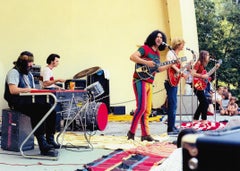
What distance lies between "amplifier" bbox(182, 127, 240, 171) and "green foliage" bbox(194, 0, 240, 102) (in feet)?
49.2

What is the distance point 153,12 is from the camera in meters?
10.7

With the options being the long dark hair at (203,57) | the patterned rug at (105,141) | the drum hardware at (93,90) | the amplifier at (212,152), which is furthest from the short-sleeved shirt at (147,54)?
the amplifier at (212,152)

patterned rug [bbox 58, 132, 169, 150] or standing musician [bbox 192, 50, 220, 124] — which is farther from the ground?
standing musician [bbox 192, 50, 220, 124]

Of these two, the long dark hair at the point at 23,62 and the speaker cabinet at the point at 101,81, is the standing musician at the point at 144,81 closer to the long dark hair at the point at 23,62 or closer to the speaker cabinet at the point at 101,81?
the long dark hair at the point at 23,62

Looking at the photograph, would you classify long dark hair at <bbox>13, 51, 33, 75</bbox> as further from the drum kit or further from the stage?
the stage

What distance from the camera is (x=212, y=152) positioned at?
0.78 meters

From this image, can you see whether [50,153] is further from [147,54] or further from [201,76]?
[201,76]

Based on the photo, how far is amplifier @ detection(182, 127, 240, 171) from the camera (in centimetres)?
76

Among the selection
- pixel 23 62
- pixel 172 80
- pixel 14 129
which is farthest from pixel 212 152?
pixel 172 80

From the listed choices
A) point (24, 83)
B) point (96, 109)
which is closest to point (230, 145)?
point (24, 83)

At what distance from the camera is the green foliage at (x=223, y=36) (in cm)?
1544

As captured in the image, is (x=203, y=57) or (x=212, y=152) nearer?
(x=212, y=152)

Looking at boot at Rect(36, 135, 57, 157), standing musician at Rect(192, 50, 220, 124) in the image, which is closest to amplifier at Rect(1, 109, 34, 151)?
boot at Rect(36, 135, 57, 157)

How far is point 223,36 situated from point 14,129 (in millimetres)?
12712
